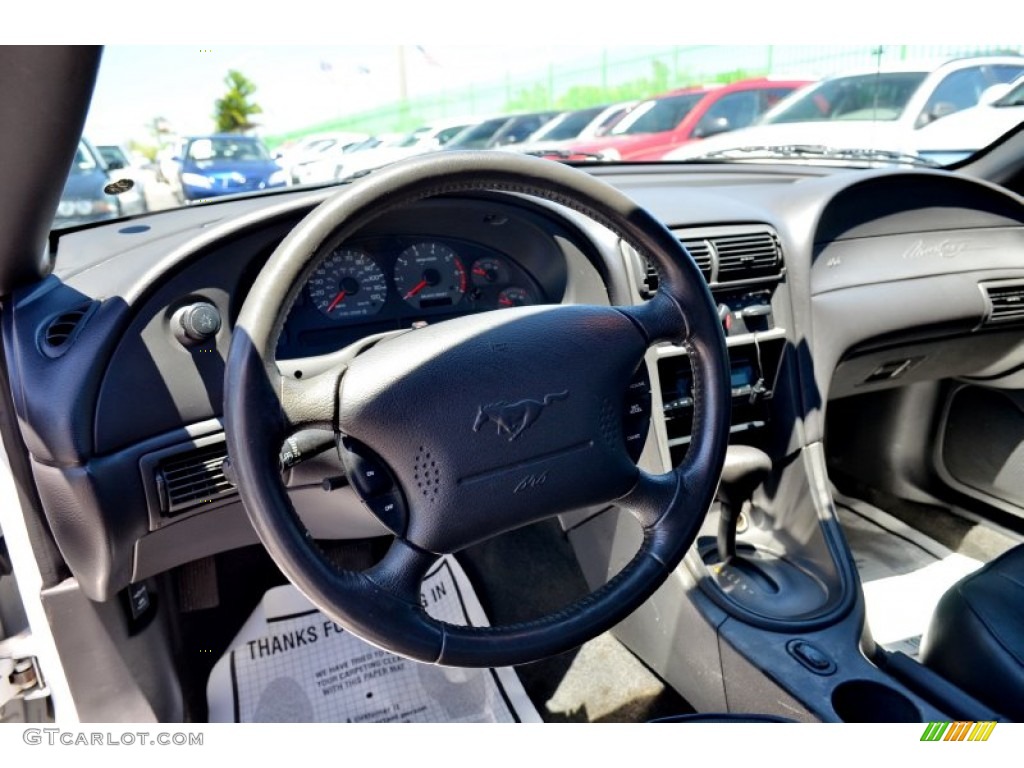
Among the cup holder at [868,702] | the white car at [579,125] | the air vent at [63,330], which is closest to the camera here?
the air vent at [63,330]

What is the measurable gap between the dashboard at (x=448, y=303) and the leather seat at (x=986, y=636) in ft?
1.94

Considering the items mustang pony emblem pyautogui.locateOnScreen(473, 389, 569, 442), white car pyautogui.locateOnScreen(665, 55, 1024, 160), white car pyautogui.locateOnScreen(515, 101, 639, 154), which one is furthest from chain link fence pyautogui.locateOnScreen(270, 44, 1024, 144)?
mustang pony emblem pyautogui.locateOnScreen(473, 389, 569, 442)

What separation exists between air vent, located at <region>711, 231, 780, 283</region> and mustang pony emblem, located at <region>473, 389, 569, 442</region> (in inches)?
38.0

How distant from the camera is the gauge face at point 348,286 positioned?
1604 mm

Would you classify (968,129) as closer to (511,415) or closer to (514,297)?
(514,297)

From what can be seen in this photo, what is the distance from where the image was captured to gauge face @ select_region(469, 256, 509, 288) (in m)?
1.78

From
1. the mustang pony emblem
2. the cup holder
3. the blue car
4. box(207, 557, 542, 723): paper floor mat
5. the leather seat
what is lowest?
box(207, 557, 542, 723): paper floor mat

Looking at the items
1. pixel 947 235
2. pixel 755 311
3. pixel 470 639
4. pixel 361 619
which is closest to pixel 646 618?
pixel 755 311

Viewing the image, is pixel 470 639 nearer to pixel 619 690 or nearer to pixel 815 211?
pixel 619 690

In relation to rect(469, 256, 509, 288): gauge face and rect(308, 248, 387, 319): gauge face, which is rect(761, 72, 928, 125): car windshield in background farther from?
rect(308, 248, 387, 319): gauge face

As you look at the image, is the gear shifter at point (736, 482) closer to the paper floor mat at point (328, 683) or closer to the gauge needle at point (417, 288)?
the paper floor mat at point (328, 683)

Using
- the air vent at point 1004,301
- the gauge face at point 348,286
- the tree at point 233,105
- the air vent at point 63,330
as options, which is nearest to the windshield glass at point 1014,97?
the air vent at point 1004,301

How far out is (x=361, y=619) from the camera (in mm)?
1001

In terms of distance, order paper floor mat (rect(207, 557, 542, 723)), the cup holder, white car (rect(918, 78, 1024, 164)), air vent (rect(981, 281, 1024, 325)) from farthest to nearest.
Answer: white car (rect(918, 78, 1024, 164)) < air vent (rect(981, 281, 1024, 325)) < paper floor mat (rect(207, 557, 542, 723)) < the cup holder
